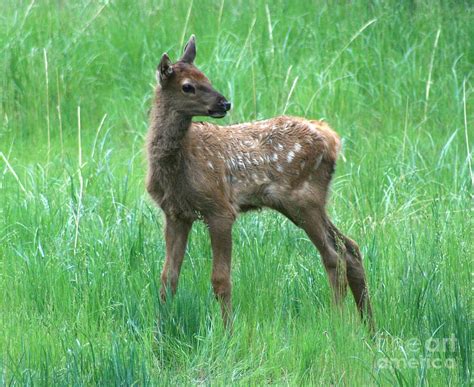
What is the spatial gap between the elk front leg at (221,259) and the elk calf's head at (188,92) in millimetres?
707

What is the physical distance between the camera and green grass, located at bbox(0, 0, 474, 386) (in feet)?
21.7

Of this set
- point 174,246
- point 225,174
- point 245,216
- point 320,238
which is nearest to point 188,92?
point 225,174

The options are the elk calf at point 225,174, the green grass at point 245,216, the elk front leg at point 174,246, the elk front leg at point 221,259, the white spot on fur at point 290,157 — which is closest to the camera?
the green grass at point 245,216

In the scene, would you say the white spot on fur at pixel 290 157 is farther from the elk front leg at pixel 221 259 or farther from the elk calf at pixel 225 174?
the elk front leg at pixel 221 259

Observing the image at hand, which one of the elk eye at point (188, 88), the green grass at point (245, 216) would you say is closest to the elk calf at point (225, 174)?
the elk eye at point (188, 88)

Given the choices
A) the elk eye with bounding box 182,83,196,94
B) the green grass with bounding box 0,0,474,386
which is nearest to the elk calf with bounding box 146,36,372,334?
the elk eye with bounding box 182,83,196,94

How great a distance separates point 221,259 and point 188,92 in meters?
1.11

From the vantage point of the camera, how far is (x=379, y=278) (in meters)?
7.82

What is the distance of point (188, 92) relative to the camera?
7477 mm

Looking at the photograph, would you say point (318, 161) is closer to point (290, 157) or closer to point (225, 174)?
point (290, 157)

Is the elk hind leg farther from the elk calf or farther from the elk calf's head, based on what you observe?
the elk calf's head

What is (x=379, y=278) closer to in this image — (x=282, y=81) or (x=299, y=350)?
(x=299, y=350)

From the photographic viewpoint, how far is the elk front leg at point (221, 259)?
24.1 ft

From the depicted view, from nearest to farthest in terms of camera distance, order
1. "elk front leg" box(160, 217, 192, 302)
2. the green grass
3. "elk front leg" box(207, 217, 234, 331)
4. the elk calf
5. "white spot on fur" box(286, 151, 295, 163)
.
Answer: the green grass → "elk front leg" box(207, 217, 234, 331) → the elk calf → "elk front leg" box(160, 217, 192, 302) → "white spot on fur" box(286, 151, 295, 163)
